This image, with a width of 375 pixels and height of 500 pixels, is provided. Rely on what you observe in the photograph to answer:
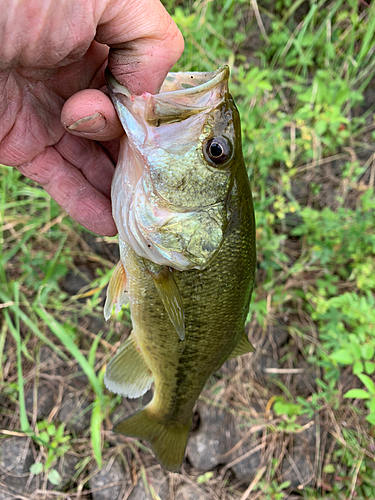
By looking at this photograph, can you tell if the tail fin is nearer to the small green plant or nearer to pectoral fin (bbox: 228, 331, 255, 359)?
pectoral fin (bbox: 228, 331, 255, 359)

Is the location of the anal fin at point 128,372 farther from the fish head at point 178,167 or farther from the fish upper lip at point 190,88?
the fish upper lip at point 190,88

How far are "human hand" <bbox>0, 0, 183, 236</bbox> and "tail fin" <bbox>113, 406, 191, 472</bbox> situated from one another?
1.21 metres

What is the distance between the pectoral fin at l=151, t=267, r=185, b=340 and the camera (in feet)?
4.95

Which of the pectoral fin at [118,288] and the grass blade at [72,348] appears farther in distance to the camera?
the grass blade at [72,348]

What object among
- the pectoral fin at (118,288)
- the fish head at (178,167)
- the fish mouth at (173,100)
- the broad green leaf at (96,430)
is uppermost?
the fish mouth at (173,100)

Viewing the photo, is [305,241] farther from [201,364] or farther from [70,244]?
[70,244]

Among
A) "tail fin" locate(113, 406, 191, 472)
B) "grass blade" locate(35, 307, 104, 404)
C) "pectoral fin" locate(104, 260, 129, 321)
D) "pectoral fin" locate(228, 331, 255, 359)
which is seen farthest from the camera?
"grass blade" locate(35, 307, 104, 404)

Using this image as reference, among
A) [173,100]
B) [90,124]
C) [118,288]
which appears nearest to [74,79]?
[90,124]

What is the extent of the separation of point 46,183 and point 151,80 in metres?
0.95

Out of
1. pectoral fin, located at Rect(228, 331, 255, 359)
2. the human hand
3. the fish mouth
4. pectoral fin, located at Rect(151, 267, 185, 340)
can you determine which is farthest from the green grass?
the fish mouth

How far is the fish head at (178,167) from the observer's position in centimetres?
135

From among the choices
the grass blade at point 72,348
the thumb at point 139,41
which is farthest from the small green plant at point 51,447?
the thumb at point 139,41

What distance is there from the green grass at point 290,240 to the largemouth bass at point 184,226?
894 mm

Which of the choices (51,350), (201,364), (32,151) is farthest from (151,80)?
(51,350)
